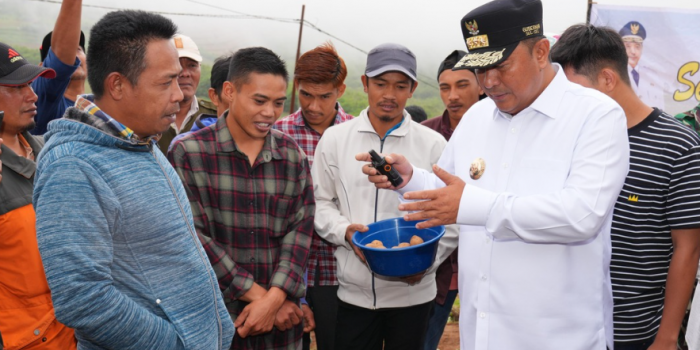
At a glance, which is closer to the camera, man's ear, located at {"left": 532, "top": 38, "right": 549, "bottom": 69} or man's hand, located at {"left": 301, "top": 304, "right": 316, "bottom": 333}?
man's ear, located at {"left": 532, "top": 38, "right": 549, "bottom": 69}

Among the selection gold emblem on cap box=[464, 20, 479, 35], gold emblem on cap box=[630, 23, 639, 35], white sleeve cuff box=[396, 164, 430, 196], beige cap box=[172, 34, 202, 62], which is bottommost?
white sleeve cuff box=[396, 164, 430, 196]

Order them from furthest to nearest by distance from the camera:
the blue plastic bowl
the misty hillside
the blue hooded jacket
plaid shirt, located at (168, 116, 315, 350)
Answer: the misty hillside, plaid shirt, located at (168, 116, 315, 350), the blue plastic bowl, the blue hooded jacket

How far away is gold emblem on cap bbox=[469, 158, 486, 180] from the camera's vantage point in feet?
7.65

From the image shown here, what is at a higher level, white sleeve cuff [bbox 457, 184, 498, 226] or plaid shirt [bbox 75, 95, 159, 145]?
plaid shirt [bbox 75, 95, 159, 145]

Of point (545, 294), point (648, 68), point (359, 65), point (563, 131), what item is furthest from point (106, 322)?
point (359, 65)

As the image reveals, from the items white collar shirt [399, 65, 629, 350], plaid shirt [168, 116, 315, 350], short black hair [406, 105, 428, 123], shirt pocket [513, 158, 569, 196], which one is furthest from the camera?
short black hair [406, 105, 428, 123]

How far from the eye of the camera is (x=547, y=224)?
196cm

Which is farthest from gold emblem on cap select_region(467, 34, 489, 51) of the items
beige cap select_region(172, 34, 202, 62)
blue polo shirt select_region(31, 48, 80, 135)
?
beige cap select_region(172, 34, 202, 62)

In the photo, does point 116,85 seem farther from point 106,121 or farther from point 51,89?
point 51,89

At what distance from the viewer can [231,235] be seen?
9.06ft

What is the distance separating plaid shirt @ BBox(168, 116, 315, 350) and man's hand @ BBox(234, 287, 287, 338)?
2.8 inches

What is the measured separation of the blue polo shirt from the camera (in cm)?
308

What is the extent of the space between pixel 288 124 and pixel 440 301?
66.1 inches

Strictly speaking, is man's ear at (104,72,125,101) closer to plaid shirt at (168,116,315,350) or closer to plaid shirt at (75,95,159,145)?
plaid shirt at (75,95,159,145)
